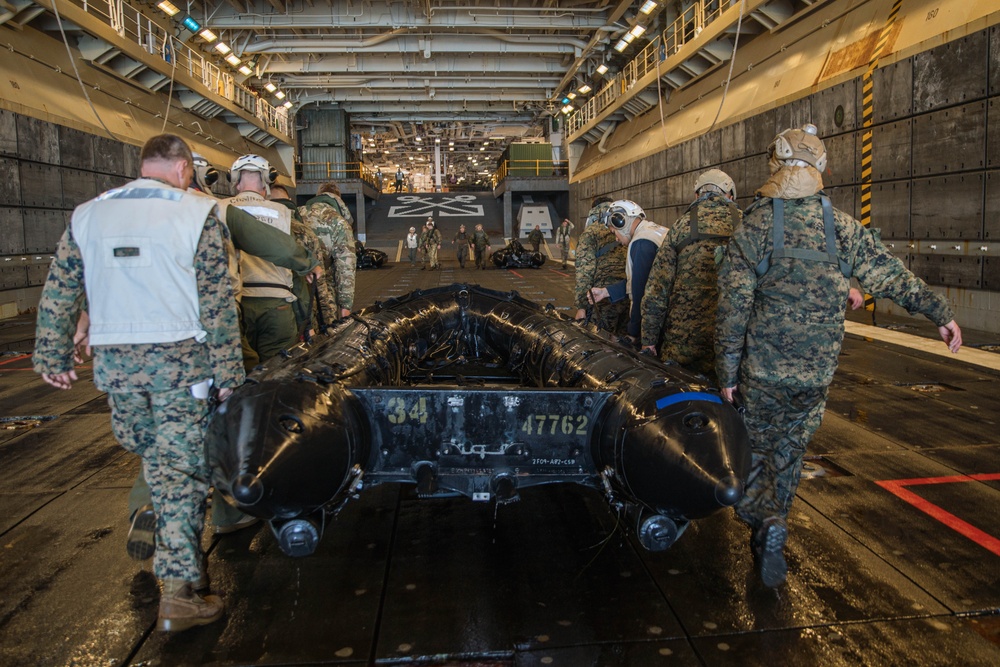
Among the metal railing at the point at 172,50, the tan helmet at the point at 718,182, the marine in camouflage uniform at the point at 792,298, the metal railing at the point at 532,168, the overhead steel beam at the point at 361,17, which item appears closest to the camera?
the marine in camouflage uniform at the point at 792,298

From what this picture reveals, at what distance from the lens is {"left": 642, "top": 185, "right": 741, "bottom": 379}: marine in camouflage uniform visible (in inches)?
185

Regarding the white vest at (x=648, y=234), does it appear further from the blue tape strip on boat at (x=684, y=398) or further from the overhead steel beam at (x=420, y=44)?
the overhead steel beam at (x=420, y=44)

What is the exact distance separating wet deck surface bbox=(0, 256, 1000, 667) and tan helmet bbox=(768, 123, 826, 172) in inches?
A: 73.7

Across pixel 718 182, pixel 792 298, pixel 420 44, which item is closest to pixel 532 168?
pixel 420 44

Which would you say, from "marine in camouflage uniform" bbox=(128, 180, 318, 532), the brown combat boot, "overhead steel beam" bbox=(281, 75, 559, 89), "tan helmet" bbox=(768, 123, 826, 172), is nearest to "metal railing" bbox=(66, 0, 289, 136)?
"overhead steel beam" bbox=(281, 75, 559, 89)

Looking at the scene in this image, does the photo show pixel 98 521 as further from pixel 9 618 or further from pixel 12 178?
pixel 12 178

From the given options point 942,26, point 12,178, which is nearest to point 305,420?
point 942,26

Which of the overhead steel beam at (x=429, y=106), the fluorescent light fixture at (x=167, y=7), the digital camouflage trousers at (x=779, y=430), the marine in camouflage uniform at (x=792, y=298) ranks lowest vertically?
the digital camouflage trousers at (x=779, y=430)

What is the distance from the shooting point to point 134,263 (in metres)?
2.85

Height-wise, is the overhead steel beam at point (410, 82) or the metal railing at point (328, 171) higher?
the overhead steel beam at point (410, 82)

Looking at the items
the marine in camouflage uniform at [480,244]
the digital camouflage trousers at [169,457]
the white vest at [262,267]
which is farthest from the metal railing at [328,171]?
the digital camouflage trousers at [169,457]

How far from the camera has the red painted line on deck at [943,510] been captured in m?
3.60

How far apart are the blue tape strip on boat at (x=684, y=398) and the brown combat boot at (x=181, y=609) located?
205 centimetres

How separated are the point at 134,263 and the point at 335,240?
3.98 metres
